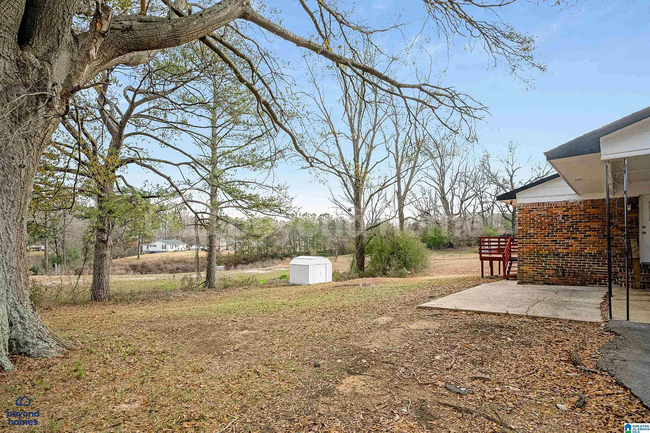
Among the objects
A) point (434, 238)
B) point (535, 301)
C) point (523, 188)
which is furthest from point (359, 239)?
point (434, 238)

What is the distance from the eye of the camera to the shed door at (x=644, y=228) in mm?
7609

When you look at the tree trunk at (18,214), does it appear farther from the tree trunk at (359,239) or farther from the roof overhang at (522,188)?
the tree trunk at (359,239)

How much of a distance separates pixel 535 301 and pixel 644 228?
13.1 feet

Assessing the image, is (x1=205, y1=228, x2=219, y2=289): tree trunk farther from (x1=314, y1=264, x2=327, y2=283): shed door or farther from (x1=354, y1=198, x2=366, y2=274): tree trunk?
(x1=354, y1=198, x2=366, y2=274): tree trunk

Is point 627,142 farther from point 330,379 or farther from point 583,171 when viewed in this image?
point 330,379

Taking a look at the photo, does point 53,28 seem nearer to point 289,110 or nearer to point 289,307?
point 289,110

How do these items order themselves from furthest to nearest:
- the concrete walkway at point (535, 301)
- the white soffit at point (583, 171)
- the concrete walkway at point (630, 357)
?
the white soffit at point (583, 171), the concrete walkway at point (535, 301), the concrete walkway at point (630, 357)

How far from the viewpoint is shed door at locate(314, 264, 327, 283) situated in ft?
50.1

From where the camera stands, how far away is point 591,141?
16.5ft

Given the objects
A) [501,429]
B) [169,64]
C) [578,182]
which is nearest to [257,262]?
[169,64]

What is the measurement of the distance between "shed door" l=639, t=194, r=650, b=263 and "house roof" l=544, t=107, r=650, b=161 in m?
3.94

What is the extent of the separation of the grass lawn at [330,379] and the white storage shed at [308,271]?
9.72m

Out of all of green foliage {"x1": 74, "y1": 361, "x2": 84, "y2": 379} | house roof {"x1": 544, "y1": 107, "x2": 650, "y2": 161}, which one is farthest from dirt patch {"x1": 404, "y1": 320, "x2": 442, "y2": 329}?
green foliage {"x1": 74, "y1": 361, "x2": 84, "y2": 379}

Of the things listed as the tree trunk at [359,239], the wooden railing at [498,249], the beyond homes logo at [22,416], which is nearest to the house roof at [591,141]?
the wooden railing at [498,249]
